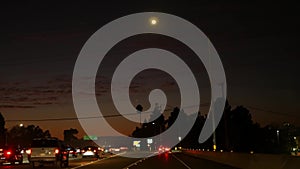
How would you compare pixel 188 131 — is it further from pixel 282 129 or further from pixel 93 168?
pixel 93 168

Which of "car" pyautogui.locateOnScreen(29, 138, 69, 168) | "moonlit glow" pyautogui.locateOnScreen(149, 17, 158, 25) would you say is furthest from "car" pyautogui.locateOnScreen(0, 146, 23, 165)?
"moonlit glow" pyautogui.locateOnScreen(149, 17, 158, 25)

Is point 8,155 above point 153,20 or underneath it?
underneath

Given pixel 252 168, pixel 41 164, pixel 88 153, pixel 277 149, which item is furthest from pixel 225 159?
pixel 277 149

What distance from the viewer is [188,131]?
164 m

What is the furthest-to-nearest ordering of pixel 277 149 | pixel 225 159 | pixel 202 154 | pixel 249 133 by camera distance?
pixel 249 133
pixel 277 149
pixel 202 154
pixel 225 159

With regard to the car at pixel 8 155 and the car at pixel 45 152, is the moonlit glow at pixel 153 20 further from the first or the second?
the car at pixel 8 155

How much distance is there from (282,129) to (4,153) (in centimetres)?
12982

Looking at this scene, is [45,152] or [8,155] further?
[8,155]

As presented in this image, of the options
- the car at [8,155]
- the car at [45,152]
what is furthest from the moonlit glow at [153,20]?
the car at [8,155]

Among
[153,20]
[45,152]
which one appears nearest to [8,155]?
[45,152]

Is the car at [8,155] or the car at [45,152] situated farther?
the car at [8,155]

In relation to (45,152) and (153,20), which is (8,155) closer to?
(45,152)

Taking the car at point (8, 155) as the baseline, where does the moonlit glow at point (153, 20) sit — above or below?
above

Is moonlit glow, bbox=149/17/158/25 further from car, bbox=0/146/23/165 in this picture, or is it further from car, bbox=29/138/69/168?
car, bbox=0/146/23/165
